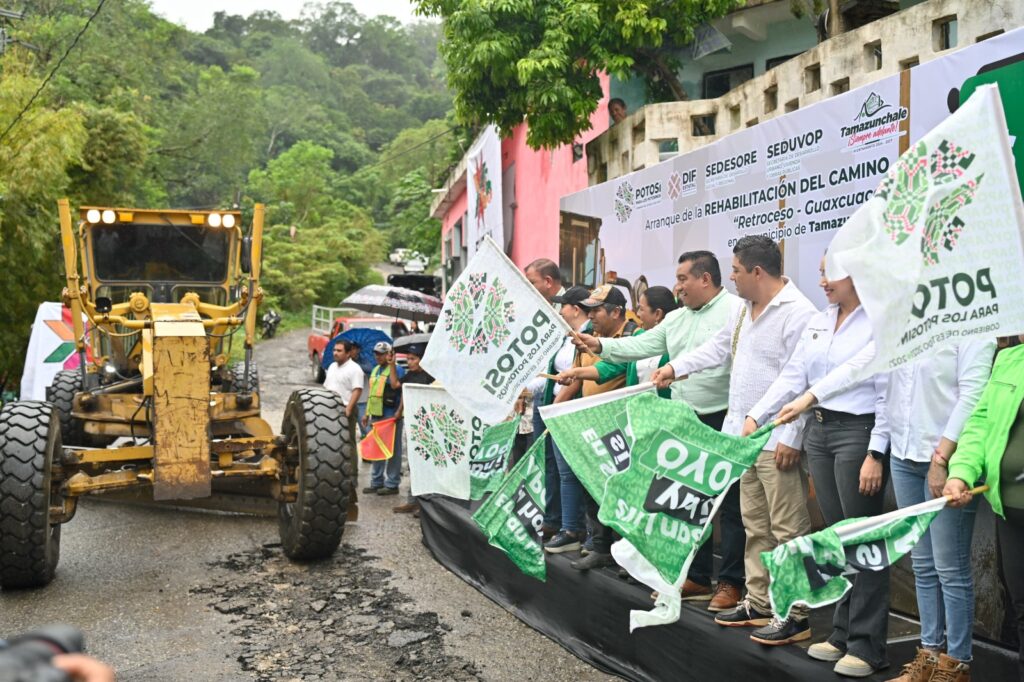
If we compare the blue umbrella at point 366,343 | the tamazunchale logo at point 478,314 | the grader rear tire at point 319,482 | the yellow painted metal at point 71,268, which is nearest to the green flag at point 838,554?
the tamazunchale logo at point 478,314

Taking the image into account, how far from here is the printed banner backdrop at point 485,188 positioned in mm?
20438

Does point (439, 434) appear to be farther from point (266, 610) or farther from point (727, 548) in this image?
point (727, 548)

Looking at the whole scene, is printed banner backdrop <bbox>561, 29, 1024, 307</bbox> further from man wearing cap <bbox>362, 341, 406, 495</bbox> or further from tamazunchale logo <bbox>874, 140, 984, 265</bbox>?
man wearing cap <bbox>362, 341, 406, 495</bbox>

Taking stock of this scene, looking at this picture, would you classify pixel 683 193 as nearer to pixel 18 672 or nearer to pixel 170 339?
pixel 170 339

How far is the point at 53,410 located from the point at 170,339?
1.01m

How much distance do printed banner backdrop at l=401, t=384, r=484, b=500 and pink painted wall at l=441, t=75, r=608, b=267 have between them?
25.1ft

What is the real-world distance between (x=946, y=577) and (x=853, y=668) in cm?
57

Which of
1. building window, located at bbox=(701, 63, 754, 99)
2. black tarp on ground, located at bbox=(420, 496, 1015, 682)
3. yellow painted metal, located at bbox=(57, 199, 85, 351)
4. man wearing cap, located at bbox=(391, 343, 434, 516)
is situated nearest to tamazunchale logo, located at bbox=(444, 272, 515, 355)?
black tarp on ground, located at bbox=(420, 496, 1015, 682)

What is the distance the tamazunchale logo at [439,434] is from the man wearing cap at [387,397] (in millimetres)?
3474

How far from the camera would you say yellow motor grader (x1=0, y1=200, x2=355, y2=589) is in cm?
782

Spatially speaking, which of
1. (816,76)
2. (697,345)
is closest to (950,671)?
(697,345)

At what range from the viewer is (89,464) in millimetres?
8430

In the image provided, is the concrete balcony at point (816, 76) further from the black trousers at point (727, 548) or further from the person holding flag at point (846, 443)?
the black trousers at point (727, 548)

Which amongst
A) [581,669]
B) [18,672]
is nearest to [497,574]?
[581,669]
